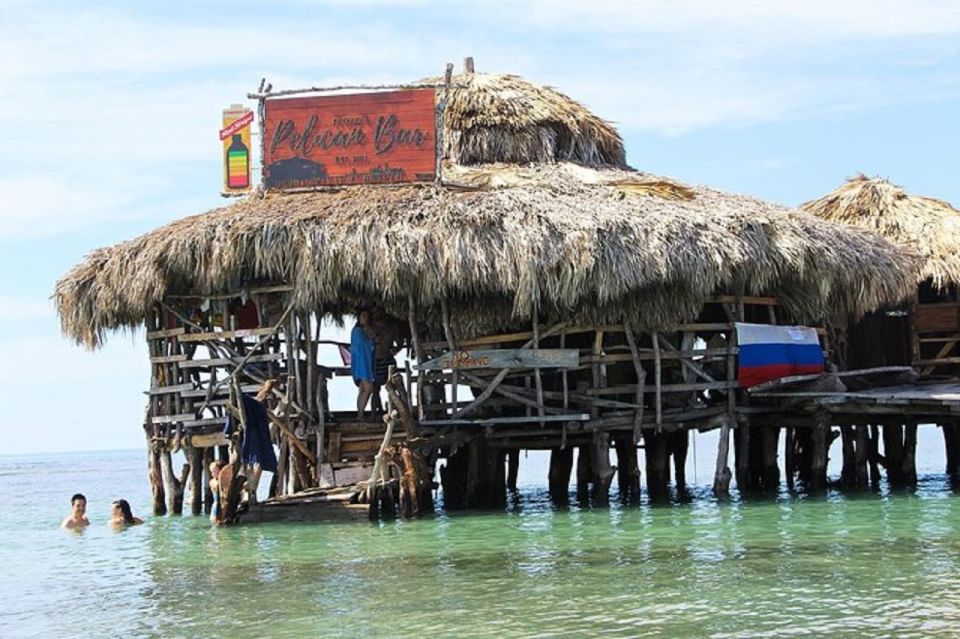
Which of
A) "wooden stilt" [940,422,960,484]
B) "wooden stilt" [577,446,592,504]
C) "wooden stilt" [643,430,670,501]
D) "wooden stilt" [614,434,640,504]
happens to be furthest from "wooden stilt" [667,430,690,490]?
"wooden stilt" [940,422,960,484]

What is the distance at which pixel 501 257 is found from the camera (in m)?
18.6

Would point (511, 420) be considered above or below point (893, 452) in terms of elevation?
above

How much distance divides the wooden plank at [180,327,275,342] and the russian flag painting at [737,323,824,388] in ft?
21.4

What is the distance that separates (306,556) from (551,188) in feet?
24.3

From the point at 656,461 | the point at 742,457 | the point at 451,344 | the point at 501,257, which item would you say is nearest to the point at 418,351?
the point at 451,344

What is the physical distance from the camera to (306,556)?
49.6ft

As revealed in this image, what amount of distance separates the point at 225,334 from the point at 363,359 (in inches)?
77.4

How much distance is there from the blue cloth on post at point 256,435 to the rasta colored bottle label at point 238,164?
179 inches

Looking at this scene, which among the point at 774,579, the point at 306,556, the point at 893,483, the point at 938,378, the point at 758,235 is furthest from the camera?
the point at 893,483

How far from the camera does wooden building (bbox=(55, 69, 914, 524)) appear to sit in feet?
61.5

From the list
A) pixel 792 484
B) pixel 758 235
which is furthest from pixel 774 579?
pixel 792 484

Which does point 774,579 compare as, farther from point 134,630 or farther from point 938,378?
point 938,378

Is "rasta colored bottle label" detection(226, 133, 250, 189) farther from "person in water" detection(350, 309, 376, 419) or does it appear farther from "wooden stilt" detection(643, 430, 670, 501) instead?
"wooden stilt" detection(643, 430, 670, 501)

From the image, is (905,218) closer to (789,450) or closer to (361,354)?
(789,450)
